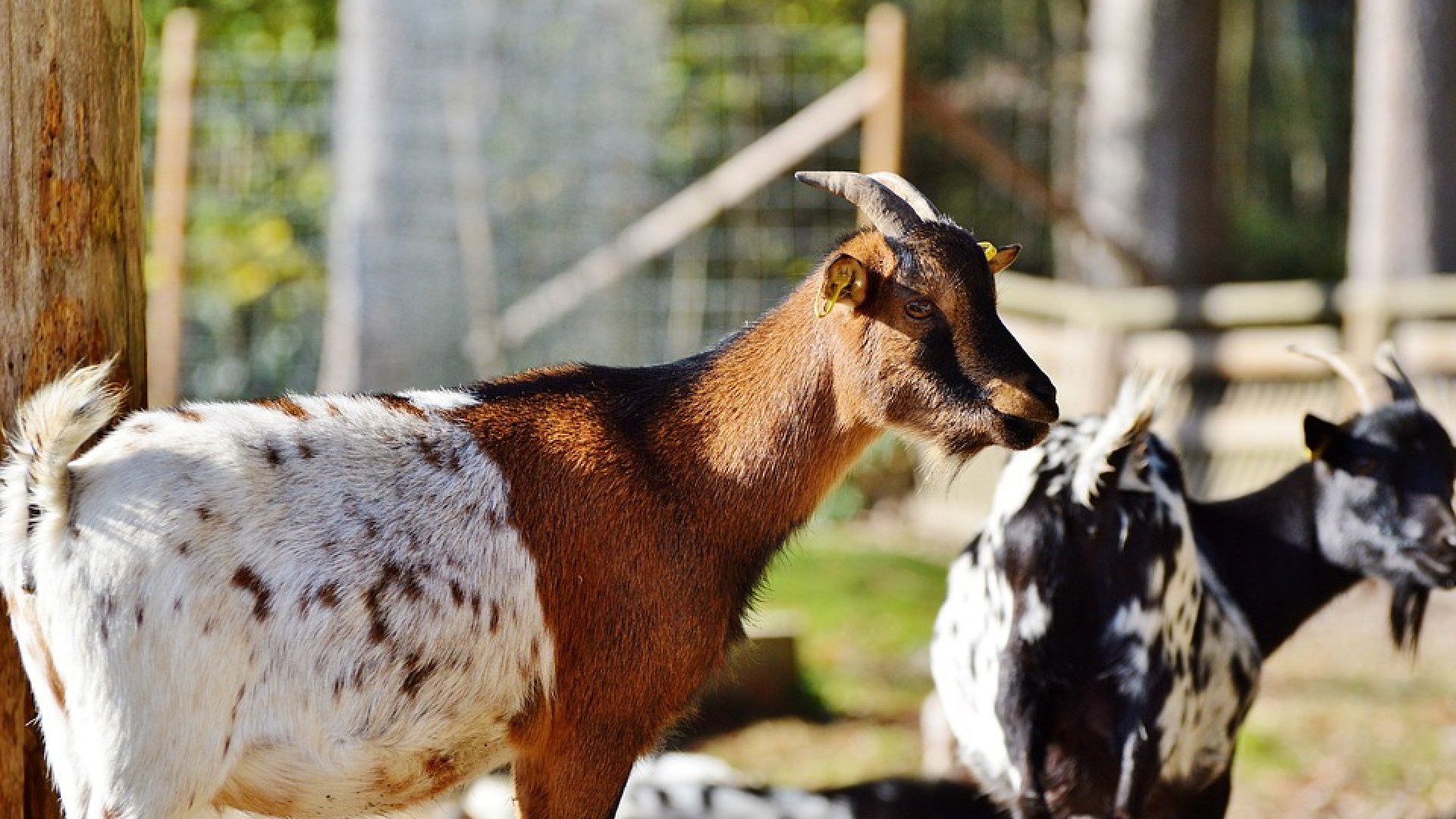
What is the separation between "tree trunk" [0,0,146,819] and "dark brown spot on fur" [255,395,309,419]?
586 millimetres

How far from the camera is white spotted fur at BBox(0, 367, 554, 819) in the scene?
3146 millimetres

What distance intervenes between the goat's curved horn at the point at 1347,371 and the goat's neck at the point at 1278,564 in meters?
0.28

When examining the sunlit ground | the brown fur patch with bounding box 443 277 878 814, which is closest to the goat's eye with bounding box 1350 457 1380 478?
the sunlit ground

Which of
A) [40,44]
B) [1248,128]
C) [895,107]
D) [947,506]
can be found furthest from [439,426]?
[1248,128]

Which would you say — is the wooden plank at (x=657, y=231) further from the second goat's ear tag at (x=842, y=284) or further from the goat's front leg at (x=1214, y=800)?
the second goat's ear tag at (x=842, y=284)

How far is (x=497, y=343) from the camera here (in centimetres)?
960

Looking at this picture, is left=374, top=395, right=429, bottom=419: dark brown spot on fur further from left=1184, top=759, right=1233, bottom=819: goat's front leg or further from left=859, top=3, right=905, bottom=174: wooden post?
left=859, top=3, right=905, bottom=174: wooden post

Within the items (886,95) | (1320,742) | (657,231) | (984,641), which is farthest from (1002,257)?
(657,231)

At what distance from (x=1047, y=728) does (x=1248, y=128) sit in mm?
15252

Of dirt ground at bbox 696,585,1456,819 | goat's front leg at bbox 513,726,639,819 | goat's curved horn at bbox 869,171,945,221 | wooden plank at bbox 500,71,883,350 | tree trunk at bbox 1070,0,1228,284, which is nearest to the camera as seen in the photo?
goat's front leg at bbox 513,726,639,819

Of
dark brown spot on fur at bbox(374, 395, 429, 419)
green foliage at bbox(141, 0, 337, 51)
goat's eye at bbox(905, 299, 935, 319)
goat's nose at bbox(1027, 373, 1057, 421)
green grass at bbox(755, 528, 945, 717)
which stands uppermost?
green foliage at bbox(141, 0, 337, 51)

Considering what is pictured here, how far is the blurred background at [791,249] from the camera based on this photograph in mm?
7762

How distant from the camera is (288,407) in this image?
3.57 meters

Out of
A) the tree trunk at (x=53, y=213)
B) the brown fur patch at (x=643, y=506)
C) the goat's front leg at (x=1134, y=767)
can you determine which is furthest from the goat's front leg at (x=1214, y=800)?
the tree trunk at (x=53, y=213)
